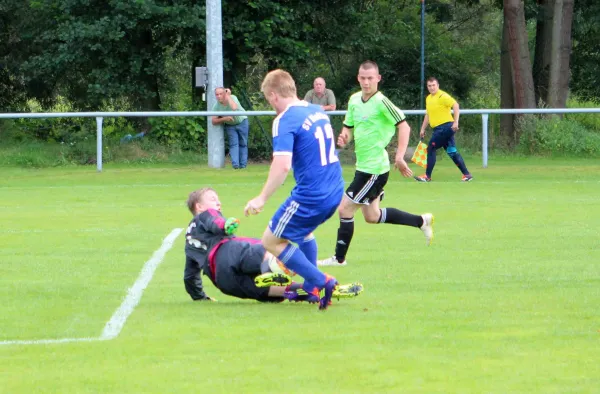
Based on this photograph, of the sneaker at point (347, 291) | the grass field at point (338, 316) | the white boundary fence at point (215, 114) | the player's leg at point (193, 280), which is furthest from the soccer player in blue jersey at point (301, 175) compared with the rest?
the white boundary fence at point (215, 114)

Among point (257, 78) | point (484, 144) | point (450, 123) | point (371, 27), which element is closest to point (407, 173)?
point (450, 123)

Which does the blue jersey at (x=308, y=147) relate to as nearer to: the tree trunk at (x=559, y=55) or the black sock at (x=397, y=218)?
the black sock at (x=397, y=218)

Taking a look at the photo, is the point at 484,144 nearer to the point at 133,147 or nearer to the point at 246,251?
the point at 133,147

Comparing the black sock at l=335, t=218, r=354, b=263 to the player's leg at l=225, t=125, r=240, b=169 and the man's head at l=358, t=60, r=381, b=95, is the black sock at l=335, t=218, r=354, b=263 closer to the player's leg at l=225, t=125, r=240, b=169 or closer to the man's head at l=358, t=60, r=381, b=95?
the man's head at l=358, t=60, r=381, b=95

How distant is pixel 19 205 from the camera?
16.6 m

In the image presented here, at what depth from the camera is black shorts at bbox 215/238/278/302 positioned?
7953 mm

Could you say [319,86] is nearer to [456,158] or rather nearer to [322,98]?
[322,98]

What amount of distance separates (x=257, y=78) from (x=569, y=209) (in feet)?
71.2

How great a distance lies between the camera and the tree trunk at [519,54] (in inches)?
1143

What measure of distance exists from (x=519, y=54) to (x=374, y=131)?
760 inches

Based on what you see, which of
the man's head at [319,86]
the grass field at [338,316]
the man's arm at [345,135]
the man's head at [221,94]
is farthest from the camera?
the man's head at [221,94]

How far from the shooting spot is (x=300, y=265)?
771 cm

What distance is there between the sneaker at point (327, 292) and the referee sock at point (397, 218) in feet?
10.5

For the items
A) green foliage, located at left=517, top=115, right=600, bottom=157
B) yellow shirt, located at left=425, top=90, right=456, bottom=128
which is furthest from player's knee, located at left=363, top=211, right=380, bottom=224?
green foliage, located at left=517, top=115, right=600, bottom=157
